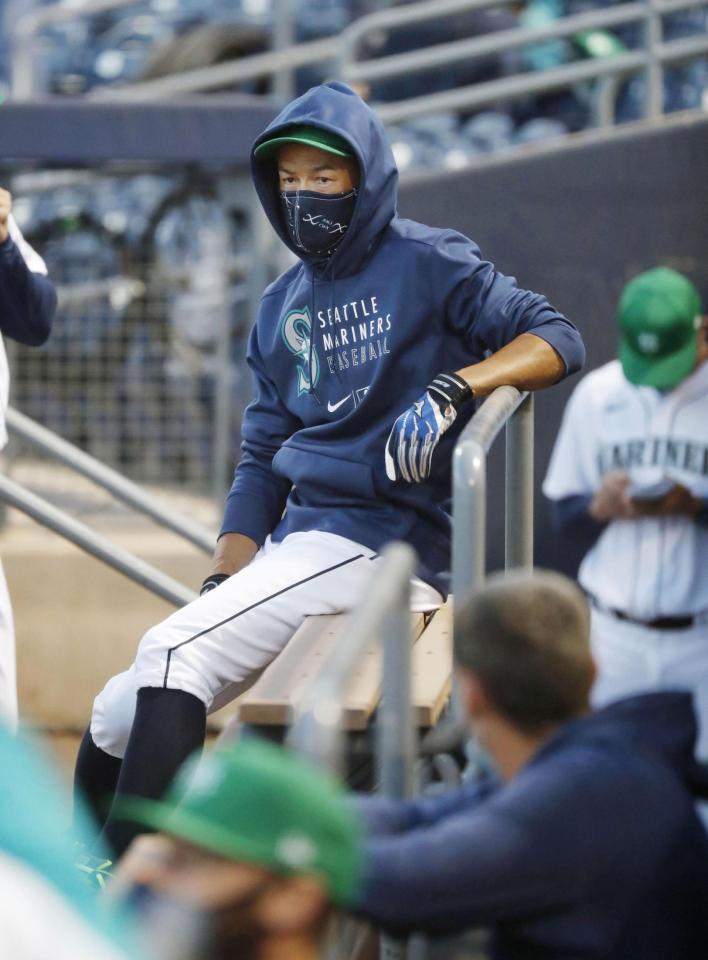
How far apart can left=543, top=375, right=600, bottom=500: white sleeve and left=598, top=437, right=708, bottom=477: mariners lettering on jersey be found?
6 centimetres

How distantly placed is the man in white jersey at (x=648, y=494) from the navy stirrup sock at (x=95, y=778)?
199 centimetres

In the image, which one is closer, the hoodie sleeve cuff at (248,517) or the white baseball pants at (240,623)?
the white baseball pants at (240,623)

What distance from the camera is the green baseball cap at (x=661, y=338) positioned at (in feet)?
16.0

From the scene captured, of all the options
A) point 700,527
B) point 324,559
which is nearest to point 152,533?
point 700,527

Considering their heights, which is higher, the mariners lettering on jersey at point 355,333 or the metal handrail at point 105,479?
the mariners lettering on jersey at point 355,333

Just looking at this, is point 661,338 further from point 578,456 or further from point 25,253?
point 25,253

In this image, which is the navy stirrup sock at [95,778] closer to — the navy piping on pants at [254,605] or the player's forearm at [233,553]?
the navy piping on pants at [254,605]

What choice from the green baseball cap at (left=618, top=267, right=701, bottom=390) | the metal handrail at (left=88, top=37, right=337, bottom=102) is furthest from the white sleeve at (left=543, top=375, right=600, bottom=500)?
the metal handrail at (left=88, top=37, right=337, bottom=102)

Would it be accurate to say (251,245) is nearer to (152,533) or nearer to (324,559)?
(152,533)

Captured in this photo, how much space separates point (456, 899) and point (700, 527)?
10.1 ft

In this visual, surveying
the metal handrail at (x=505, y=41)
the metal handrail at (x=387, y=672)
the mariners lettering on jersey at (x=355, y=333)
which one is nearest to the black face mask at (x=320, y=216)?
the mariners lettering on jersey at (x=355, y=333)

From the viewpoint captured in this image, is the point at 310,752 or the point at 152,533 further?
the point at 152,533

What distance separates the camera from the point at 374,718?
2.80 meters

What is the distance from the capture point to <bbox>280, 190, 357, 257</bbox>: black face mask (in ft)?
10.7
